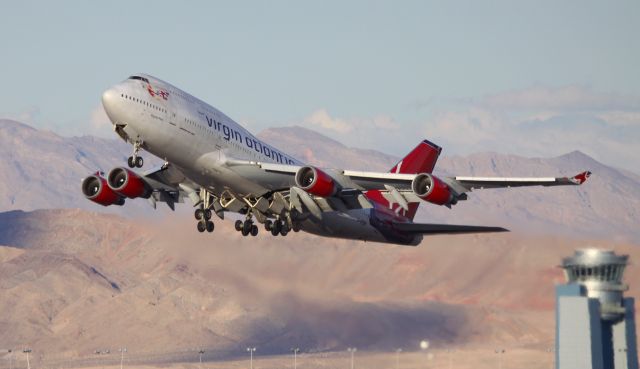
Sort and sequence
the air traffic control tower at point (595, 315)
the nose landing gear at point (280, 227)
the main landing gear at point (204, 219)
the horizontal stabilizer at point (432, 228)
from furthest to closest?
the air traffic control tower at point (595, 315) < the horizontal stabilizer at point (432, 228) < the nose landing gear at point (280, 227) < the main landing gear at point (204, 219)

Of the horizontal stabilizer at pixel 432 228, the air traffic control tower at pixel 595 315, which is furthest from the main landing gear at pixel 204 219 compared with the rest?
the air traffic control tower at pixel 595 315

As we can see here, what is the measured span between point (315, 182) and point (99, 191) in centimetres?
1521

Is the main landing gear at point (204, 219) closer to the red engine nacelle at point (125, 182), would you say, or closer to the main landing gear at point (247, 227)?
the main landing gear at point (247, 227)

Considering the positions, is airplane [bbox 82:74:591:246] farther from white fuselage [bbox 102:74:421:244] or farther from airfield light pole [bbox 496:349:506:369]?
airfield light pole [bbox 496:349:506:369]

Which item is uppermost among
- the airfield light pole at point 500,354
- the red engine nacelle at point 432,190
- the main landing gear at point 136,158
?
the airfield light pole at point 500,354

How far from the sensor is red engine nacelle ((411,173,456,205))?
74.8m

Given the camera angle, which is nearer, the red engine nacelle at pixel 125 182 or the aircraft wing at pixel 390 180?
the aircraft wing at pixel 390 180

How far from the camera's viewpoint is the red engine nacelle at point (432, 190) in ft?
245

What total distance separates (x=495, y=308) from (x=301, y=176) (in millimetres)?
107677

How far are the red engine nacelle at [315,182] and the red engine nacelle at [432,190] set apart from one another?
492 cm

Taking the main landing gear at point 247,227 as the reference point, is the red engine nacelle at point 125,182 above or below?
above

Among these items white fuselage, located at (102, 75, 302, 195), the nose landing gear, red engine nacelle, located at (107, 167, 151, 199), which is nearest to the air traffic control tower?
the nose landing gear

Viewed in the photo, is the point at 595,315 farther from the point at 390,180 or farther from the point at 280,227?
the point at 280,227

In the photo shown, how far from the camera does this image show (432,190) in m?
74.8
